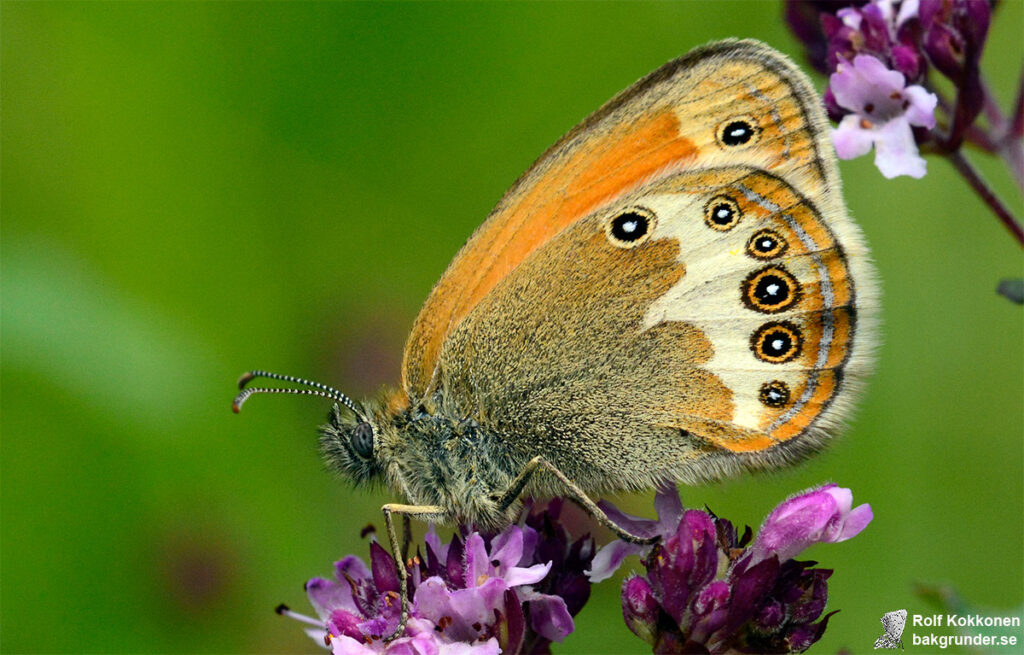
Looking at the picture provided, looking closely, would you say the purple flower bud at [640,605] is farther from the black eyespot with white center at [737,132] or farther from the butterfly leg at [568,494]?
the black eyespot with white center at [737,132]

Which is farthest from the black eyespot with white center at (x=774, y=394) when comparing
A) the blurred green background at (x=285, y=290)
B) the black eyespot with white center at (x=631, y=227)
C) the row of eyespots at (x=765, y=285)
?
the blurred green background at (x=285, y=290)

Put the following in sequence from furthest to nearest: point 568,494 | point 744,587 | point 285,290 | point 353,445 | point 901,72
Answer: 1. point 285,290
2. point 901,72
3. point 353,445
4. point 568,494
5. point 744,587

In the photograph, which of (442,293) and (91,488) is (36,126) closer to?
(91,488)

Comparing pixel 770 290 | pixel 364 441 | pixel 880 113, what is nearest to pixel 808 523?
pixel 770 290

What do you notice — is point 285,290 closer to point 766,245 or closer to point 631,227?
point 631,227

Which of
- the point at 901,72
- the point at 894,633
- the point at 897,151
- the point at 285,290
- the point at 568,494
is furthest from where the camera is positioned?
the point at 285,290

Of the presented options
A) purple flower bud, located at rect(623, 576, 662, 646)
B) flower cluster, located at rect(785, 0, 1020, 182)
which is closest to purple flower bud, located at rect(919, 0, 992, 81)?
flower cluster, located at rect(785, 0, 1020, 182)

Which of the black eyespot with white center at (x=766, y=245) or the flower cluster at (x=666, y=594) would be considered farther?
the black eyespot with white center at (x=766, y=245)
